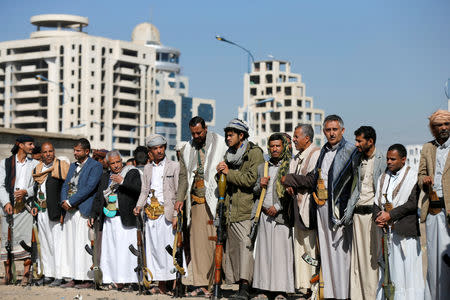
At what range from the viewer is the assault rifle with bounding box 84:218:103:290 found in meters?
11.3

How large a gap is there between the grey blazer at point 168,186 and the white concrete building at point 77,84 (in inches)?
3916

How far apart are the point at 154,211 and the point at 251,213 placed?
1498 millimetres

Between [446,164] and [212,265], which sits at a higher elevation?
[446,164]

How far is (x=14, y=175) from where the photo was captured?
1237 centimetres

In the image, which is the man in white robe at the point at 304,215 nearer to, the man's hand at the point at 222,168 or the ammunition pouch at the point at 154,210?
the man's hand at the point at 222,168

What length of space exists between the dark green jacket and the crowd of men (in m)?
0.01

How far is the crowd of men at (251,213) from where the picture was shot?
838 cm

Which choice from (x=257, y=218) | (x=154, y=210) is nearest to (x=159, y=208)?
(x=154, y=210)

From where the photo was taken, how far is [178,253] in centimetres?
1029

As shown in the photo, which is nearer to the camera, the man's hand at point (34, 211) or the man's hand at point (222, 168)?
the man's hand at point (222, 168)

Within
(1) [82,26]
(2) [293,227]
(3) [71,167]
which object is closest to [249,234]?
(2) [293,227]

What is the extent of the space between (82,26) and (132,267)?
112579 mm

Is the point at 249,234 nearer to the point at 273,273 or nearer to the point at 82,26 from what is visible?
the point at 273,273

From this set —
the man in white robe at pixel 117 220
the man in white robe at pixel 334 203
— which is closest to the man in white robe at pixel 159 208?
the man in white robe at pixel 117 220
